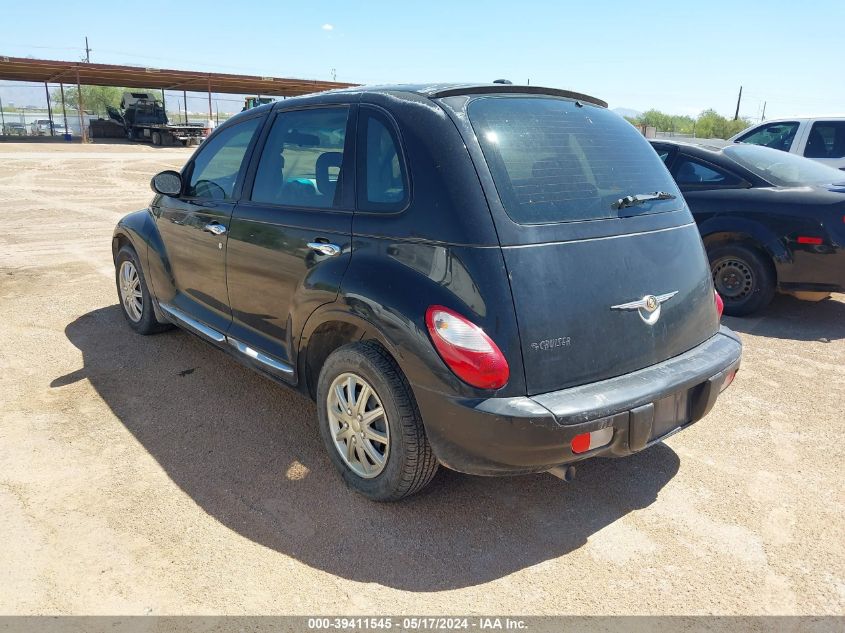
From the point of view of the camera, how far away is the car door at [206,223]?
12.7 ft

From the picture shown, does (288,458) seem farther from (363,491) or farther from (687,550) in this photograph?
(687,550)

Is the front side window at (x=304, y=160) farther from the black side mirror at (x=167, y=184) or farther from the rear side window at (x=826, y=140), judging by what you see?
the rear side window at (x=826, y=140)

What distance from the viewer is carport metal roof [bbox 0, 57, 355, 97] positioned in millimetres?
31234

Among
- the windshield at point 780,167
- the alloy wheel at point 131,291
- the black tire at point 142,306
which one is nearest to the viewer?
the black tire at point 142,306

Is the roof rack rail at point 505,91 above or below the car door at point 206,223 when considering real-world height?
above

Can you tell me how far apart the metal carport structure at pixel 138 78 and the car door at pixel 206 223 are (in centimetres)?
2709

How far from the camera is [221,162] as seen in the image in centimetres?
413

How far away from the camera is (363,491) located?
118 inches

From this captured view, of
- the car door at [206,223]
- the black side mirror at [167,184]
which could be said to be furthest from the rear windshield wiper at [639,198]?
the black side mirror at [167,184]

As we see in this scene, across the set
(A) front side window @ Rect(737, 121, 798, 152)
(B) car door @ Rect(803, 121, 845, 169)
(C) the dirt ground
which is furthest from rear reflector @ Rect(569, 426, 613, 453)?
(B) car door @ Rect(803, 121, 845, 169)

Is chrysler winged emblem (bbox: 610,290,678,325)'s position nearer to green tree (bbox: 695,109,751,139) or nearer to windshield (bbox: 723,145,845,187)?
windshield (bbox: 723,145,845,187)

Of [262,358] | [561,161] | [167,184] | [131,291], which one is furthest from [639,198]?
[131,291]

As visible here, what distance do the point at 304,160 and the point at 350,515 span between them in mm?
1881

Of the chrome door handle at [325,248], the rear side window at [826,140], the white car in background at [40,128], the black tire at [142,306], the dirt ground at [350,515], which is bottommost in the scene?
the dirt ground at [350,515]
